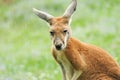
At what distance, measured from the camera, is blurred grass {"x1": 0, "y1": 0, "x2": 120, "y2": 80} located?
14.0m

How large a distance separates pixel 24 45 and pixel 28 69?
5.83 meters

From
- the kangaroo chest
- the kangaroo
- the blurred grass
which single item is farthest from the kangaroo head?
the blurred grass

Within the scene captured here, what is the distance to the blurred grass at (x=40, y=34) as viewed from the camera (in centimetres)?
1403

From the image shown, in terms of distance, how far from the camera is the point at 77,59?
9414mm

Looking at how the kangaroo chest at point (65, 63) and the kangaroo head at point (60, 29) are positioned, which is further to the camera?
the kangaroo chest at point (65, 63)

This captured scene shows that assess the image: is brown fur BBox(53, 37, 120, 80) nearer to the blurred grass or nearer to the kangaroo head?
the kangaroo head

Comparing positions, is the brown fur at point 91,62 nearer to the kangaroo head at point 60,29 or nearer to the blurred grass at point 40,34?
the kangaroo head at point 60,29

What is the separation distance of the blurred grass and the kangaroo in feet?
8.23

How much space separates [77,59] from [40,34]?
1212 cm

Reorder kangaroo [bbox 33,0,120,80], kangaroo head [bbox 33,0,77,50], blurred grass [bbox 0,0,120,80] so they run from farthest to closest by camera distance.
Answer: blurred grass [bbox 0,0,120,80] < kangaroo [bbox 33,0,120,80] < kangaroo head [bbox 33,0,77,50]

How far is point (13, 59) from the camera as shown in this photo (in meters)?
16.7

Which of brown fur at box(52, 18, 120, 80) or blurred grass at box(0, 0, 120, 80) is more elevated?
blurred grass at box(0, 0, 120, 80)

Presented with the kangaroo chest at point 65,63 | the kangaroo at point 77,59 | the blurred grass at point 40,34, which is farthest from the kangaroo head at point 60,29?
the blurred grass at point 40,34

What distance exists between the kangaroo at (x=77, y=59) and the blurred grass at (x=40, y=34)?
2.51 metres
